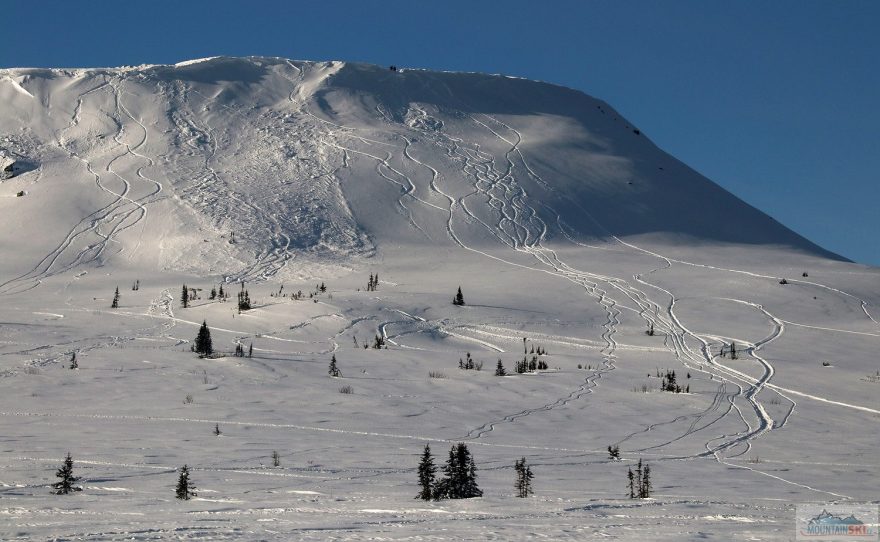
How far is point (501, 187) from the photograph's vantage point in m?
46.2

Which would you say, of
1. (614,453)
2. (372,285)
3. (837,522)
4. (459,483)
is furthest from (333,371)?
(372,285)

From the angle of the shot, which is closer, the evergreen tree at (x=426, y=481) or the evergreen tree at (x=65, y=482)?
the evergreen tree at (x=65, y=482)

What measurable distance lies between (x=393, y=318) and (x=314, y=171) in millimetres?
21762

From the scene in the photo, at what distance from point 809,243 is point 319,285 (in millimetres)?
30684

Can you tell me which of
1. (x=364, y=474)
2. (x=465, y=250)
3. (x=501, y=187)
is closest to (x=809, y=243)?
(x=501, y=187)

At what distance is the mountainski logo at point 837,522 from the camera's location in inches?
250

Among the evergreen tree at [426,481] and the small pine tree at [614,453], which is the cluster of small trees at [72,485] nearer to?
the evergreen tree at [426,481]

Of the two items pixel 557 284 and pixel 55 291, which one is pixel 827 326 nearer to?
pixel 557 284

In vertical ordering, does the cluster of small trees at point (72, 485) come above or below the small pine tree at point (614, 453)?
below

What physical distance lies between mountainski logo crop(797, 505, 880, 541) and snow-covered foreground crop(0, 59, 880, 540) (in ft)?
0.64

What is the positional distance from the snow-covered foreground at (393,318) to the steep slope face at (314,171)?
0.66ft

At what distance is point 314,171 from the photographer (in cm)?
4494

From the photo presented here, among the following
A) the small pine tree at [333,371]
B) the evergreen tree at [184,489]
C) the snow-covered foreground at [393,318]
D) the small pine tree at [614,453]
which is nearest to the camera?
the evergreen tree at [184,489]

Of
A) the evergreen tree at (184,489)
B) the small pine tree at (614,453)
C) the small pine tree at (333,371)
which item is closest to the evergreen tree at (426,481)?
the evergreen tree at (184,489)
